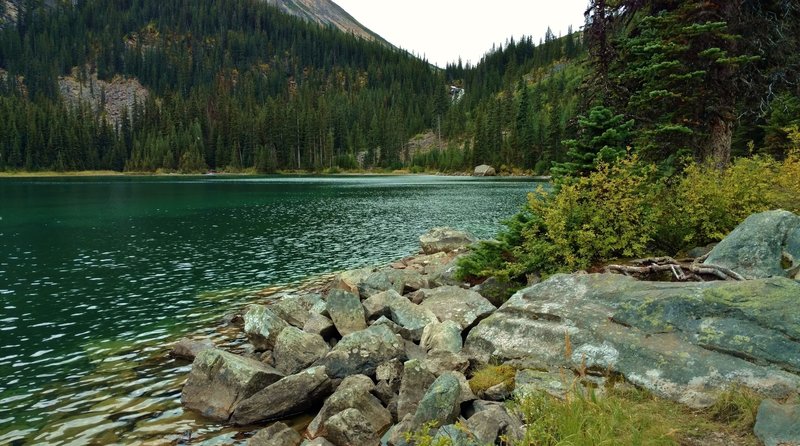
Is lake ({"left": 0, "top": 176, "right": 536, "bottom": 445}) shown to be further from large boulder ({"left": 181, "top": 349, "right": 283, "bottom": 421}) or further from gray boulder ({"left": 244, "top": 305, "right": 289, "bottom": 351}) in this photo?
gray boulder ({"left": 244, "top": 305, "right": 289, "bottom": 351})

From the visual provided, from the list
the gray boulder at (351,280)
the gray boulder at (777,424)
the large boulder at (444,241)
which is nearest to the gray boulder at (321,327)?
the gray boulder at (351,280)

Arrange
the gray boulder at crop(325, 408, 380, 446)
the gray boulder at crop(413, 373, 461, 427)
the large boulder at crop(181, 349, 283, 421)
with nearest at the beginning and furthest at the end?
the gray boulder at crop(413, 373, 461, 427), the gray boulder at crop(325, 408, 380, 446), the large boulder at crop(181, 349, 283, 421)

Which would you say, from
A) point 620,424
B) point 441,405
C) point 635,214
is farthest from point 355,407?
point 635,214

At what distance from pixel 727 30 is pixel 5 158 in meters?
A: 223

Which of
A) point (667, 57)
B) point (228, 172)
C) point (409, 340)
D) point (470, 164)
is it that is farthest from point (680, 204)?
point (228, 172)

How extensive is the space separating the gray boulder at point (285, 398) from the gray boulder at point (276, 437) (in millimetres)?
1270

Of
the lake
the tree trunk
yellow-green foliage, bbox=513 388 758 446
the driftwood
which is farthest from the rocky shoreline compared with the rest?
the tree trunk

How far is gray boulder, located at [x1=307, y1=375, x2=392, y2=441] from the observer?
34.4 ft

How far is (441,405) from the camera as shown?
9.08m

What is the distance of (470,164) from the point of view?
17875 cm

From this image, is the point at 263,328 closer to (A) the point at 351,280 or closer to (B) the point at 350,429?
(A) the point at 351,280

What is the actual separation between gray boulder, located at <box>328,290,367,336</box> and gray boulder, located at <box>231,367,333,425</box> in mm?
3907

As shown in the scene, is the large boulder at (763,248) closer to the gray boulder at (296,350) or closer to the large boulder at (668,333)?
the large boulder at (668,333)

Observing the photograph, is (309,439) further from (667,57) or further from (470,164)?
(470,164)
